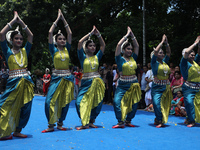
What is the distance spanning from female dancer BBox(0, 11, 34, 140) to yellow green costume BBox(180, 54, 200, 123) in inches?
149

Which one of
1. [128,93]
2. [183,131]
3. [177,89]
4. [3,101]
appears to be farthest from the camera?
[177,89]

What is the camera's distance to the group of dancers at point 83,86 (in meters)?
5.53

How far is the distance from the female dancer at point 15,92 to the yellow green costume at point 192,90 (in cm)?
378

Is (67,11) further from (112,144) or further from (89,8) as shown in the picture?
(112,144)

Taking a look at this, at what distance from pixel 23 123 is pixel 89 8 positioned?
39.1 feet

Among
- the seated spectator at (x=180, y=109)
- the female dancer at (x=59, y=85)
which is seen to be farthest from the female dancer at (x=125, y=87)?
the seated spectator at (x=180, y=109)

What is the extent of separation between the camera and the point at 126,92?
6.75 meters

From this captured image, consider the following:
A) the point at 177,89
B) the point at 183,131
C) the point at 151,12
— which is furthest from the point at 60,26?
the point at 183,131

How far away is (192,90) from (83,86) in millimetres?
2711

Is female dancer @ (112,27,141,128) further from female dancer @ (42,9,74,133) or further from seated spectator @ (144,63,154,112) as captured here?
seated spectator @ (144,63,154,112)

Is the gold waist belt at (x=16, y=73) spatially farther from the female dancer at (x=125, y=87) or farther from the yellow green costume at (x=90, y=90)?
the female dancer at (x=125, y=87)

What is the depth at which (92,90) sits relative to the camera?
659 centimetres

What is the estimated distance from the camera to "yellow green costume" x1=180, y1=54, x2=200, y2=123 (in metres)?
6.91

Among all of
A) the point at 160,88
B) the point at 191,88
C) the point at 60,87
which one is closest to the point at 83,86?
the point at 60,87
